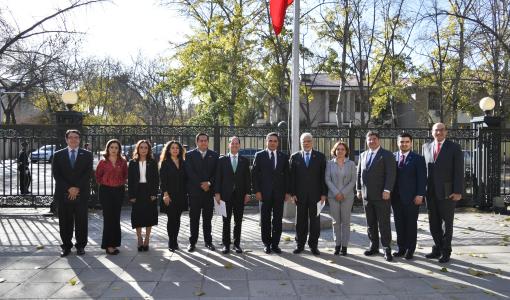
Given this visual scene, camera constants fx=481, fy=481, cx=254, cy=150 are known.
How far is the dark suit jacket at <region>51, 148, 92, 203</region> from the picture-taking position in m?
7.19

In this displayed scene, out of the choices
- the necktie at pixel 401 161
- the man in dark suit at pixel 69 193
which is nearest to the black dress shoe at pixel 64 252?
the man in dark suit at pixel 69 193

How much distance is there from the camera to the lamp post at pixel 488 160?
11852mm

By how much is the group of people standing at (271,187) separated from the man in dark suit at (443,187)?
0.01 metres

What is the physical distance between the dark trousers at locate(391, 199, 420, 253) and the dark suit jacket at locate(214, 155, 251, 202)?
7.43 ft

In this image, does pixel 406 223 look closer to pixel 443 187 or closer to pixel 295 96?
pixel 443 187

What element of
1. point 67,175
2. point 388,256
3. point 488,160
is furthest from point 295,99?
point 488,160

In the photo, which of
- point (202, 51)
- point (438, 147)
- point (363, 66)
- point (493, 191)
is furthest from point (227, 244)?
point (363, 66)

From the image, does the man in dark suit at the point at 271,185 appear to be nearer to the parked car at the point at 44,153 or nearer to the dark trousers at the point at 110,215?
the dark trousers at the point at 110,215

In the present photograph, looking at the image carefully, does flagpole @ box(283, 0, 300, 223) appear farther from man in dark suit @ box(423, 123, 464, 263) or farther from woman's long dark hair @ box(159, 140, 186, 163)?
man in dark suit @ box(423, 123, 464, 263)

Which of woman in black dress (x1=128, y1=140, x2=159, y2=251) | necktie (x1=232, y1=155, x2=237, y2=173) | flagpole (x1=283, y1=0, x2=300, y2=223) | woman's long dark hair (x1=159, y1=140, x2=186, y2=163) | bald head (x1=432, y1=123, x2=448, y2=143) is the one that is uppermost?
flagpole (x1=283, y1=0, x2=300, y2=223)

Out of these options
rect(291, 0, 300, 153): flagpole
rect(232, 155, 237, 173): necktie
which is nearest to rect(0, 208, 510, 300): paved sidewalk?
rect(232, 155, 237, 173): necktie

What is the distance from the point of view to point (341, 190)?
711 cm

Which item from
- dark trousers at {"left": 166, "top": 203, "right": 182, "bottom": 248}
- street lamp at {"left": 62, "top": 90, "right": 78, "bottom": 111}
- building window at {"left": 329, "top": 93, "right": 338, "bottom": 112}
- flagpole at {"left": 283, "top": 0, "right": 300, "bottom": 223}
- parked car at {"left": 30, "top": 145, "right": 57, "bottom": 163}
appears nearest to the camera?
dark trousers at {"left": 166, "top": 203, "right": 182, "bottom": 248}

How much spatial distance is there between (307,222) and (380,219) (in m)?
1.09
